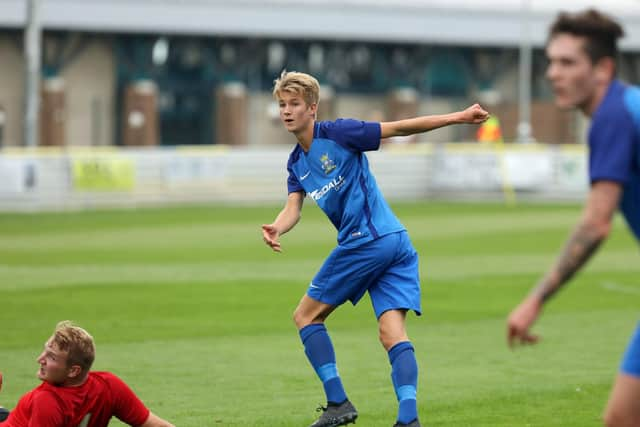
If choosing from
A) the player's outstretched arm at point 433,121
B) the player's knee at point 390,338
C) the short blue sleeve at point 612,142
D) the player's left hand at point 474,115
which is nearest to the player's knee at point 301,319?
the player's knee at point 390,338

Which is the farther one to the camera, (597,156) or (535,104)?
(535,104)

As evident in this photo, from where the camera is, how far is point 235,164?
106 feet

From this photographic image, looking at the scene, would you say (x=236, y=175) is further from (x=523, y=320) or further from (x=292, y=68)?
(x=523, y=320)

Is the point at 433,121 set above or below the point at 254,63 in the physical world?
above

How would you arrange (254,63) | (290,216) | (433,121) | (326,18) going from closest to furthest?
(433,121) < (290,216) < (326,18) < (254,63)

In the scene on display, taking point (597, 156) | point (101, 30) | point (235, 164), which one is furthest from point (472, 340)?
point (101, 30)

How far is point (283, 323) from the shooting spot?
13.0 metres

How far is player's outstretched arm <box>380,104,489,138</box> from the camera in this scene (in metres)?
7.00

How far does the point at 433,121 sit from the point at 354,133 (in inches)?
20.4

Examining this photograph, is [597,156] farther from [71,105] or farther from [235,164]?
[71,105]

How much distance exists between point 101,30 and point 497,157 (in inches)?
717

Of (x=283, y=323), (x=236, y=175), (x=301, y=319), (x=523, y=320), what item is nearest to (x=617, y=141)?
(x=523, y=320)

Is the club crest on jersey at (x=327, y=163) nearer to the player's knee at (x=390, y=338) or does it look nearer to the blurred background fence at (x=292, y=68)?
the player's knee at (x=390, y=338)

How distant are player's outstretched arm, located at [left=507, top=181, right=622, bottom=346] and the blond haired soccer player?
221 centimetres
